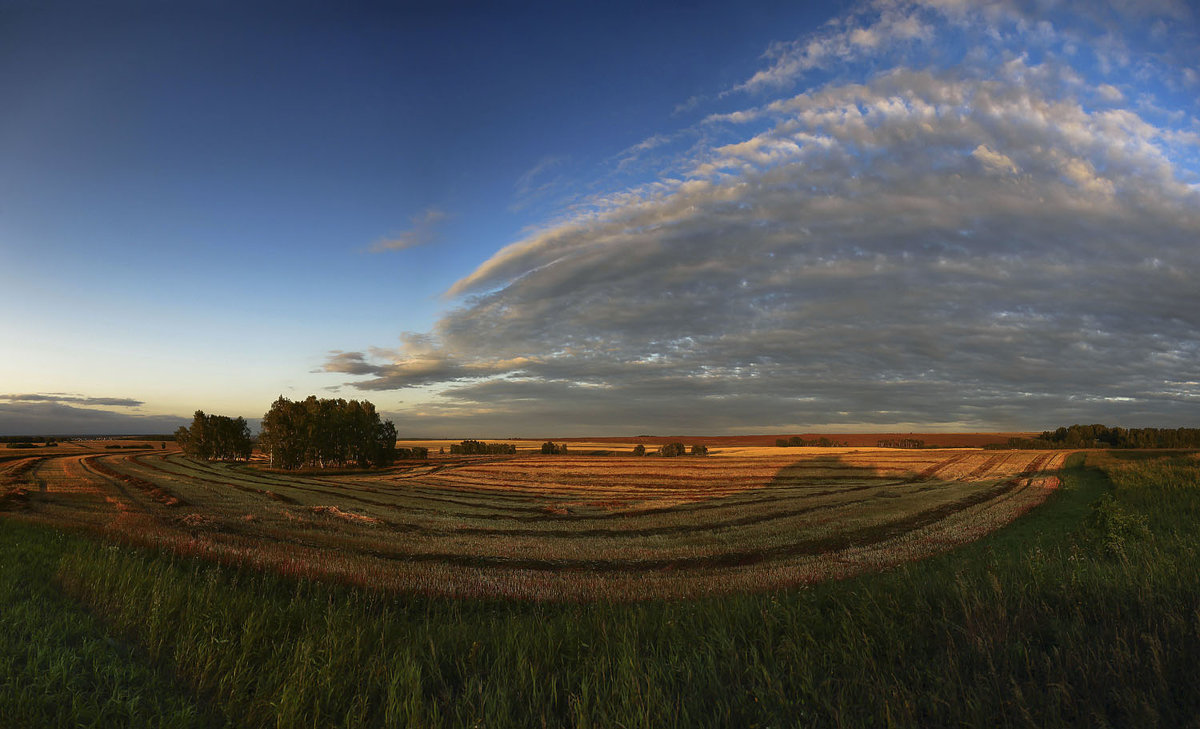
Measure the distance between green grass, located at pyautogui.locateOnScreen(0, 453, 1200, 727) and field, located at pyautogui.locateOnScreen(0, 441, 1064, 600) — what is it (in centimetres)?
478

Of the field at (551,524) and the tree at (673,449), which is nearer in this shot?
the field at (551,524)

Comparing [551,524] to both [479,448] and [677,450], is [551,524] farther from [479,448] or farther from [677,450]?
[479,448]

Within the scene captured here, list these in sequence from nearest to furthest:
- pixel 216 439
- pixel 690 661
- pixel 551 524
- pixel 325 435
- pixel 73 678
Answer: pixel 73 678 < pixel 690 661 < pixel 551 524 < pixel 325 435 < pixel 216 439

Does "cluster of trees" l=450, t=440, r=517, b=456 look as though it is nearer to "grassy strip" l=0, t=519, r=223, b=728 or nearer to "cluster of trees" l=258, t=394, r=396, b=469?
"cluster of trees" l=258, t=394, r=396, b=469

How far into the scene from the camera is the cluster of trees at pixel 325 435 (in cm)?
9206

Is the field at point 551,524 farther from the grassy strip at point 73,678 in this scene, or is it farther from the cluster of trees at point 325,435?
the cluster of trees at point 325,435

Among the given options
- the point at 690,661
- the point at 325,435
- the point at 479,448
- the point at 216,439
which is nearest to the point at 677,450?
the point at 479,448

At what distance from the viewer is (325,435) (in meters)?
94.0

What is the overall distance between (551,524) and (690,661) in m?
29.7

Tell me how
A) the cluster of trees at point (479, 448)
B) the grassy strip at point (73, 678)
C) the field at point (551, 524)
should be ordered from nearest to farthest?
the grassy strip at point (73, 678)
the field at point (551, 524)
the cluster of trees at point (479, 448)

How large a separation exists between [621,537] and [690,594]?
18.1m

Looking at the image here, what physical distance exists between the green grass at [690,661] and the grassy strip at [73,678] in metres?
0.03

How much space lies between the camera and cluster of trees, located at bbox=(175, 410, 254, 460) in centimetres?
11800

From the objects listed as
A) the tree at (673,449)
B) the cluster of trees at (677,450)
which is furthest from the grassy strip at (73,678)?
the tree at (673,449)
